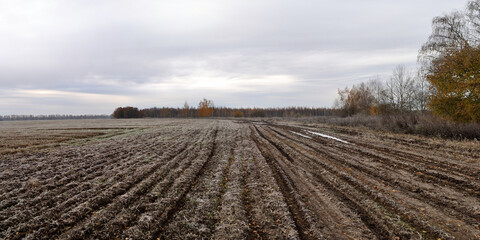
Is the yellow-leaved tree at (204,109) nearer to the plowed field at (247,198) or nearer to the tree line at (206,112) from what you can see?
the tree line at (206,112)

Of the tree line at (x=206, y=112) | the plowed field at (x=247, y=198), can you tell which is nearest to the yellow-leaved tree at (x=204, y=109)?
the tree line at (x=206, y=112)

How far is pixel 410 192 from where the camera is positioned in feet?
22.0

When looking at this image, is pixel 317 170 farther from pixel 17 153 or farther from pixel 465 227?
pixel 17 153

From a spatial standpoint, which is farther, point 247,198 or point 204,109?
point 204,109

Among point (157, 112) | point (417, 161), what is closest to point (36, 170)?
point (417, 161)

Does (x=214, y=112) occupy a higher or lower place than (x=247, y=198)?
higher

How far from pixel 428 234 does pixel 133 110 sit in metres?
148

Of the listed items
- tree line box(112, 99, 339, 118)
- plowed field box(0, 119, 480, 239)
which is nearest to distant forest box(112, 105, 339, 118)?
tree line box(112, 99, 339, 118)

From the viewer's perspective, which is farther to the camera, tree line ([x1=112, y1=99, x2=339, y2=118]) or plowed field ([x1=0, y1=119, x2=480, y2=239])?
tree line ([x1=112, y1=99, x2=339, y2=118])

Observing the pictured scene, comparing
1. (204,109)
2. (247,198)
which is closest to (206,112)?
(204,109)

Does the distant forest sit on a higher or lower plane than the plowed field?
higher

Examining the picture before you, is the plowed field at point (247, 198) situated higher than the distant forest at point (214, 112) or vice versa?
the distant forest at point (214, 112)

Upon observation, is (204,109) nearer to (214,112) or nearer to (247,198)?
(214,112)

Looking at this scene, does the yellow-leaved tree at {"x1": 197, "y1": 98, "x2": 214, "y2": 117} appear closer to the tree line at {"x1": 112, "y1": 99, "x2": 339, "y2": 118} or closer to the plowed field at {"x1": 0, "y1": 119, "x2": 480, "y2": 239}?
the tree line at {"x1": 112, "y1": 99, "x2": 339, "y2": 118}
